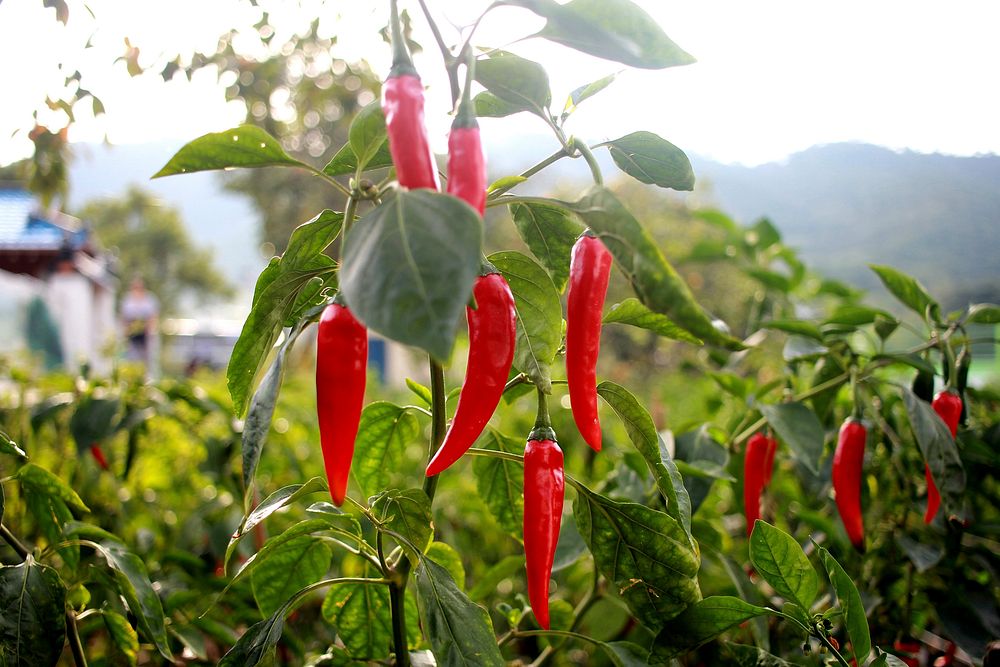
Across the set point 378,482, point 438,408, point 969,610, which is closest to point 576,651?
point 969,610

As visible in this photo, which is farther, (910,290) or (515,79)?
(910,290)

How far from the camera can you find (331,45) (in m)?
1.72

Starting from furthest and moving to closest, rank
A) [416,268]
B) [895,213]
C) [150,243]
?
[150,243], [895,213], [416,268]

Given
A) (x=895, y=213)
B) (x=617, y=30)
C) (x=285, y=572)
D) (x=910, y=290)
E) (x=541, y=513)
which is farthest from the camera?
(x=895, y=213)

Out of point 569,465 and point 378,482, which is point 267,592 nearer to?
point 378,482

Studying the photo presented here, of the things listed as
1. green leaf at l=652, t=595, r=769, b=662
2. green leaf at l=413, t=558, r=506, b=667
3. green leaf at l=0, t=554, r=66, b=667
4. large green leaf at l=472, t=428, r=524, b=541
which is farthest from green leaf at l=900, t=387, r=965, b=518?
green leaf at l=0, t=554, r=66, b=667

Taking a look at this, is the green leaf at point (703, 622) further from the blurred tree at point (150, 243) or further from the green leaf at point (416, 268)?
the blurred tree at point (150, 243)

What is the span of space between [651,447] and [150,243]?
112 ft

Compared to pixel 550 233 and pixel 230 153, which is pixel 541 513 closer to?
pixel 550 233

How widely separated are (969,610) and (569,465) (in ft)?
4.41

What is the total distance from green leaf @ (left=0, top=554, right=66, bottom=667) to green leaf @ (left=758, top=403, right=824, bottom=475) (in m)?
0.87

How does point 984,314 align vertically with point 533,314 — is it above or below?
below

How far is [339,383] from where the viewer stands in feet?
1.77

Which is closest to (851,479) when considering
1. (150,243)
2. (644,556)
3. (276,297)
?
(644,556)
